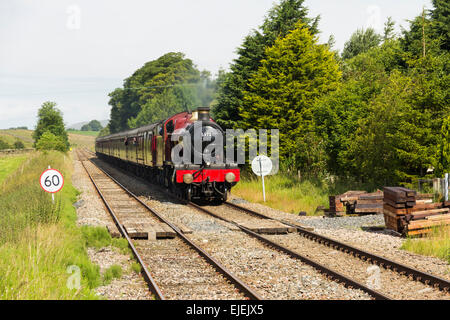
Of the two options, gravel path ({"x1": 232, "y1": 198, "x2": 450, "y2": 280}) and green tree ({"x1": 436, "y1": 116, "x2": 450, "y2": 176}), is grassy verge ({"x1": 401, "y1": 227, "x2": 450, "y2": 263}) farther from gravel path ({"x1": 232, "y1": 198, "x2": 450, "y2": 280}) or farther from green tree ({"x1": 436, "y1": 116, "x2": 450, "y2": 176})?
green tree ({"x1": 436, "y1": 116, "x2": 450, "y2": 176})

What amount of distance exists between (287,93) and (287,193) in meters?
6.26

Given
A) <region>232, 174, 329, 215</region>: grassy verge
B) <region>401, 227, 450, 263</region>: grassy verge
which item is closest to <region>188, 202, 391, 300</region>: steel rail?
<region>401, 227, 450, 263</region>: grassy verge

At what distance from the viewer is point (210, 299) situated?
6.82 m

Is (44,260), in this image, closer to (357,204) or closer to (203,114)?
(357,204)

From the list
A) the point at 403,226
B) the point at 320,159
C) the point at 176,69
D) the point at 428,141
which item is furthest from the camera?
the point at 176,69

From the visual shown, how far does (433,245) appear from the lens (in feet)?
30.5

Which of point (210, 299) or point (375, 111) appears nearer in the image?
point (210, 299)

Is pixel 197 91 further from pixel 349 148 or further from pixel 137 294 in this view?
pixel 137 294

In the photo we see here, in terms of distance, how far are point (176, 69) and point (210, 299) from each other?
8418 cm

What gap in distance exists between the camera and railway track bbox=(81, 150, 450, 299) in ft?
22.9

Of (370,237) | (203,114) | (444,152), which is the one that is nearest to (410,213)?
(370,237)

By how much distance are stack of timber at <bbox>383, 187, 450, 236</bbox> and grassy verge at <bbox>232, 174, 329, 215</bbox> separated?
450 centimetres

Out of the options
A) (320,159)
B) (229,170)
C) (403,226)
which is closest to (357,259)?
(403,226)

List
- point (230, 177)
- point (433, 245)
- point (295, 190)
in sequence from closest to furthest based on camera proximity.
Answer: point (433, 245), point (230, 177), point (295, 190)
